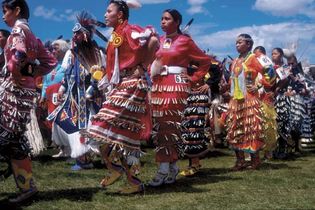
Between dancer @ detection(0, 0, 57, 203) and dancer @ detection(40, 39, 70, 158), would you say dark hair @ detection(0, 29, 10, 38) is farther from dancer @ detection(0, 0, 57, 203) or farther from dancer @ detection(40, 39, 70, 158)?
dancer @ detection(40, 39, 70, 158)

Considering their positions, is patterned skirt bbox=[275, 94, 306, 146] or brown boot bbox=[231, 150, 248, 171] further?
patterned skirt bbox=[275, 94, 306, 146]

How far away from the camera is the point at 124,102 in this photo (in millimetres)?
4578

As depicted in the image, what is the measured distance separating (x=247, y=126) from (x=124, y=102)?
2751 mm

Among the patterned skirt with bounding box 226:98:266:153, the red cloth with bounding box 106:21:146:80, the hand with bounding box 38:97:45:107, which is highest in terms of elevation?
the red cloth with bounding box 106:21:146:80

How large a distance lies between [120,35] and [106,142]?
107 centimetres

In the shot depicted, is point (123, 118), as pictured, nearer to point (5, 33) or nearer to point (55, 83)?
point (5, 33)

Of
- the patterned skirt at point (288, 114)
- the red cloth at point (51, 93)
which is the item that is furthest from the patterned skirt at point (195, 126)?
the patterned skirt at point (288, 114)

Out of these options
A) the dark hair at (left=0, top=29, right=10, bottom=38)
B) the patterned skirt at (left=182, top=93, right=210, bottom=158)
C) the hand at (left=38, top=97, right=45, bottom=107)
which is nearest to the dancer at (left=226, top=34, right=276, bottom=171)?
the patterned skirt at (left=182, top=93, right=210, bottom=158)

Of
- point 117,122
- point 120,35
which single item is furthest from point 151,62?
point 117,122

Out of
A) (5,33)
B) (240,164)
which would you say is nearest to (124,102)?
(5,33)

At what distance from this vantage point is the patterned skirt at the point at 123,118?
4.55 m

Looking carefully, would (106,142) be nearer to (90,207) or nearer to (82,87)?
(90,207)

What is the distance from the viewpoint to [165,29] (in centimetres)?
549

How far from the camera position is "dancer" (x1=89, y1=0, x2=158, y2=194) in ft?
15.0
